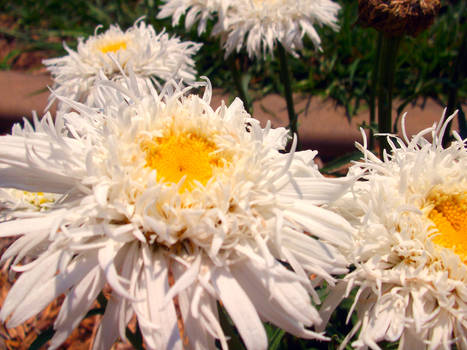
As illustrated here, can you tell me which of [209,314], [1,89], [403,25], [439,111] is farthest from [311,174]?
[1,89]

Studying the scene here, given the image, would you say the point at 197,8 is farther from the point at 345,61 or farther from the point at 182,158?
the point at 345,61

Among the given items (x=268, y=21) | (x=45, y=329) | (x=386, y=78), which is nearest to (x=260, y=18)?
(x=268, y=21)

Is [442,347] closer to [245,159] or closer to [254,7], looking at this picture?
[245,159]

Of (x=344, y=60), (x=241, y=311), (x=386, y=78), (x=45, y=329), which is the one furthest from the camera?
(x=344, y=60)

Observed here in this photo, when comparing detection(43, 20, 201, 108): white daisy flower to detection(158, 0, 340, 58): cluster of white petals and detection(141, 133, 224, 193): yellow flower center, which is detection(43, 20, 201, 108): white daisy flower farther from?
detection(141, 133, 224, 193): yellow flower center

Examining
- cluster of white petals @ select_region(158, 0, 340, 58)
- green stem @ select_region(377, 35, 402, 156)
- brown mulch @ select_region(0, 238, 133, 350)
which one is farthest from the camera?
brown mulch @ select_region(0, 238, 133, 350)

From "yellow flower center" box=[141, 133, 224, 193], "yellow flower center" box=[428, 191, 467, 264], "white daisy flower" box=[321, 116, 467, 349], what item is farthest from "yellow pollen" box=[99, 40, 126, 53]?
"yellow flower center" box=[428, 191, 467, 264]

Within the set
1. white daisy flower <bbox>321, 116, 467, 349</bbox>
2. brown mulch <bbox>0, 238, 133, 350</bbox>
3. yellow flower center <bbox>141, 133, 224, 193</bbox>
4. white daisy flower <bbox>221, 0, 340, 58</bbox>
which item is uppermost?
white daisy flower <bbox>221, 0, 340, 58</bbox>
